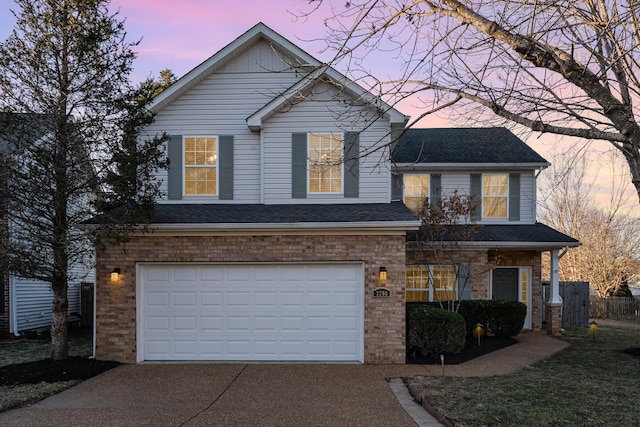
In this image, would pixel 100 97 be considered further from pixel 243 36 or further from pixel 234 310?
pixel 234 310

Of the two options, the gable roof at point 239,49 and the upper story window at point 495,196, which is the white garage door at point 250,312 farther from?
the upper story window at point 495,196

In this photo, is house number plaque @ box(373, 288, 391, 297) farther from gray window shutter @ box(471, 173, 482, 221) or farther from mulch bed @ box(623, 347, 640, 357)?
gray window shutter @ box(471, 173, 482, 221)

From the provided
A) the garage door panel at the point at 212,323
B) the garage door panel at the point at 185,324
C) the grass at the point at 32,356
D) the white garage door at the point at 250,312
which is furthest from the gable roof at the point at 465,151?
the grass at the point at 32,356

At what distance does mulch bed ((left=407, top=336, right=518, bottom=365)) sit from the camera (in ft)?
36.2

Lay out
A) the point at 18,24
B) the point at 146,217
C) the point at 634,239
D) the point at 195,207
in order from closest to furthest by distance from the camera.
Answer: the point at 18,24 → the point at 146,217 → the point at 195,207 → the point at 634,239

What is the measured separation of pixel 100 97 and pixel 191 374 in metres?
5.76

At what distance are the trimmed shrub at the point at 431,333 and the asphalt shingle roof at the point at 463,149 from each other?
618 centimetres

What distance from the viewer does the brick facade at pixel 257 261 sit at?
35.4ft

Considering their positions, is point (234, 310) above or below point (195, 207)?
below

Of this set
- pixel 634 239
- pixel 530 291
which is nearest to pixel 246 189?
pixel 530 291

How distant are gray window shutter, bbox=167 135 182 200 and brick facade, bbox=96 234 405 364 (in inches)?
60.0

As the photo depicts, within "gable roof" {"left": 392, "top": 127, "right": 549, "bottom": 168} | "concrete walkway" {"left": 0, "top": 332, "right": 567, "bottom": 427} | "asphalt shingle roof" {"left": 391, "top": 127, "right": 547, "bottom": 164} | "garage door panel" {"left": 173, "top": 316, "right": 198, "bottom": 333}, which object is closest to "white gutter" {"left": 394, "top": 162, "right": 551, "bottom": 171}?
"gable roof" {"left": 392, "top": 127, "right": 549, "bottom": 168}

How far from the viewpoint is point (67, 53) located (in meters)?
10.0

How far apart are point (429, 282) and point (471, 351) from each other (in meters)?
3.73
